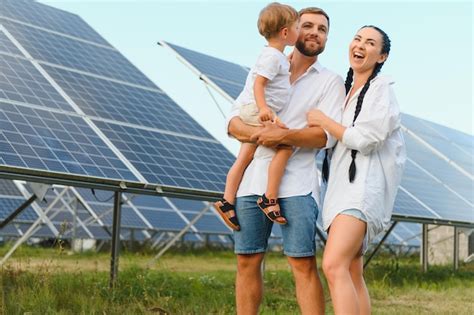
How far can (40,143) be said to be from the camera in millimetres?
7277

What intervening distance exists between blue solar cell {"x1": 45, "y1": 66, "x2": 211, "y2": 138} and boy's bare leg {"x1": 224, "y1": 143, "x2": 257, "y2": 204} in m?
4.67

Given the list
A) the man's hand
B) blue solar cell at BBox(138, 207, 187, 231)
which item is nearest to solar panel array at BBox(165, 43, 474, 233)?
blue solar cell at BBox(138, 207, 187, 231)

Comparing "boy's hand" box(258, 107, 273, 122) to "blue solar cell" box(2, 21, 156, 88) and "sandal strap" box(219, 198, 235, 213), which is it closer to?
"sandal strap" box(219, 198, 235, 213)

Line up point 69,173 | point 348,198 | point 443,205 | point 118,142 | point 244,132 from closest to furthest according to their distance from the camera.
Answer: point 348,198
point 244,132
point 69,173
point 118,142
point 443,205

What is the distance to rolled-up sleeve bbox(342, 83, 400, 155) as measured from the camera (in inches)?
153

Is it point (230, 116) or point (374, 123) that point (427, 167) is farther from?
point (374, 123)

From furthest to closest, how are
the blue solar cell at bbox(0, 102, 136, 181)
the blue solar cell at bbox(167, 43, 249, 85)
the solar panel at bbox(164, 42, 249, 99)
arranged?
the blue solar cell at bbox(167, 43, 249, 85)
the solar panel at bbox(164, 42, 249, 99)
the blue solar cell at bbox(0, 102, 136, 181)

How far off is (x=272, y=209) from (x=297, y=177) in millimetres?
225

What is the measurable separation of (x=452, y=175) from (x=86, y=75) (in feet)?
24.7

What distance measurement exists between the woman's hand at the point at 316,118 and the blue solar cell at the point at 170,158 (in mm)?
3763

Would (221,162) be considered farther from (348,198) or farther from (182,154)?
(348,198)

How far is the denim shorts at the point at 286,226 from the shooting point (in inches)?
159

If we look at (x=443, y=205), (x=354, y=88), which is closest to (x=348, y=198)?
(x=354, y=88)

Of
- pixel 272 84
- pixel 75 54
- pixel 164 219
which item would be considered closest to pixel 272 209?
pixel 272 84
